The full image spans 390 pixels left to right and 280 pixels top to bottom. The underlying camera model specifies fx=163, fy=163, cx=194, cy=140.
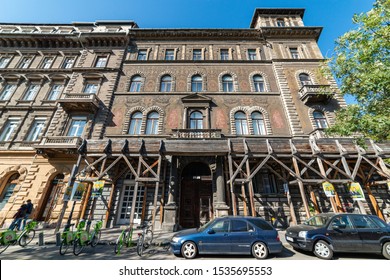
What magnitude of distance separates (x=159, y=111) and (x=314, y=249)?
13.5m

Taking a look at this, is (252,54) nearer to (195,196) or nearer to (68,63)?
(195,196)

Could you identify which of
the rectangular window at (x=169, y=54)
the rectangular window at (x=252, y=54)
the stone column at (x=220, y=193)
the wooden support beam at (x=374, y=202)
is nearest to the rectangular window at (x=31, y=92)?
the rectangular window at (x=169, y=54)

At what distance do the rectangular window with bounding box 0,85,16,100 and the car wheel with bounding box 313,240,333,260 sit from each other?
25.6m

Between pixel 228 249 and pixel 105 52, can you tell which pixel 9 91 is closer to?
pixel 105 52

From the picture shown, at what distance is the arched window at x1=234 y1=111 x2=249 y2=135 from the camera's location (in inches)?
561

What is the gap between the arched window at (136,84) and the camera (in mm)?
16406

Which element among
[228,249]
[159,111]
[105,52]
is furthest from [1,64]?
[228,249]

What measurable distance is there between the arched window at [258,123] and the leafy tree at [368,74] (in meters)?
5.11

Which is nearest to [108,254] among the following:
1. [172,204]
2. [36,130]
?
[172,204]

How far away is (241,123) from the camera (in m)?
14.7

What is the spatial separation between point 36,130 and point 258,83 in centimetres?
2131

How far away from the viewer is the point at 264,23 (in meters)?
19.7
